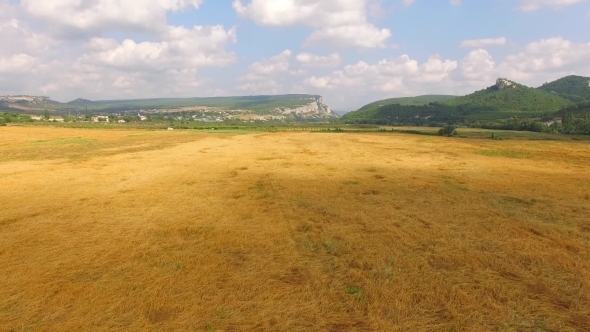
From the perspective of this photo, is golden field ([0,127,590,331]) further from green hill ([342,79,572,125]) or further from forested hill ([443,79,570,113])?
forested hill ([443,79,570,113])

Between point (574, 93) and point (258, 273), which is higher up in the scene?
Answer: point (574, 93)

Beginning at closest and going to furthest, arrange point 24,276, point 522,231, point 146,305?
point 146,305
point 24,276
point 522,231

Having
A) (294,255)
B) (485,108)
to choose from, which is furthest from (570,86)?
(294,255)

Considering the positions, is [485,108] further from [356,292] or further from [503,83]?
[356,292]

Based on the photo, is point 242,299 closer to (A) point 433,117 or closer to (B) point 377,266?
(B) point 377,266

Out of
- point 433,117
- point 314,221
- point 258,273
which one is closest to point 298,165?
point 314,221

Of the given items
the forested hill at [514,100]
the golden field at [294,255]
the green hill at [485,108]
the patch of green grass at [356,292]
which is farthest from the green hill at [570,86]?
the patch of green grass at [356,292]
